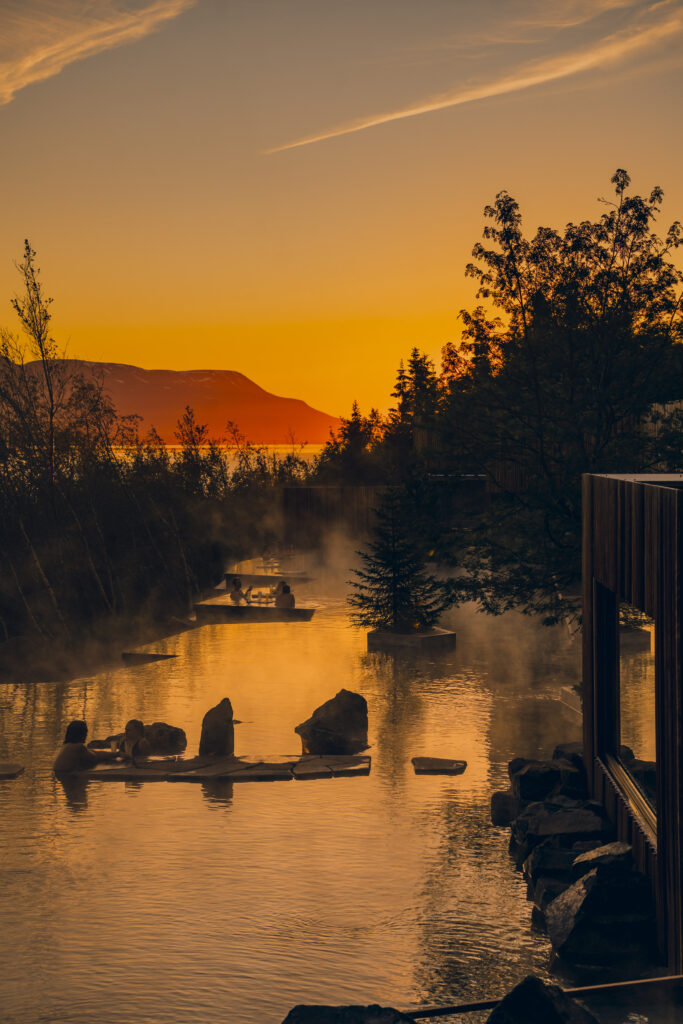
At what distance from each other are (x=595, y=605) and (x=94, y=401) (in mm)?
21714

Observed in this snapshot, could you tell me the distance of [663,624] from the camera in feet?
28.3

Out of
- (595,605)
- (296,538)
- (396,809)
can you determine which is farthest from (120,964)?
(296,538)

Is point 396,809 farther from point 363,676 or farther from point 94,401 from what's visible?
point 94,401

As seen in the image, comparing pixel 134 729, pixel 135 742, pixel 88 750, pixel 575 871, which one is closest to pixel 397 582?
pixel 134 729

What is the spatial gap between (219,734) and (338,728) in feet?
5.63

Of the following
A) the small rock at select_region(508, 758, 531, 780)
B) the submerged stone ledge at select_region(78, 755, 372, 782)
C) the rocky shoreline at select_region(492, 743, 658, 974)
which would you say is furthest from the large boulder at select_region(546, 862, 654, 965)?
the submerged stone ledge at select_region(78, 755, 372, 782)

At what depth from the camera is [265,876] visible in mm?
10945

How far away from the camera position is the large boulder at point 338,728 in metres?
15.9

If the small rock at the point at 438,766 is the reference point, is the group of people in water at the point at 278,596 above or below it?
above

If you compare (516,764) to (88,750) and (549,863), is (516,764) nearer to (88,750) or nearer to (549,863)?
(549,863)

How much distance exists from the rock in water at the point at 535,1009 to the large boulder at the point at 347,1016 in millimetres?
631

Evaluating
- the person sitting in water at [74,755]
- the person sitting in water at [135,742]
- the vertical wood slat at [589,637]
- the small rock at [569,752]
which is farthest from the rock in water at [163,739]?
the vertical wood slat at [589,637]

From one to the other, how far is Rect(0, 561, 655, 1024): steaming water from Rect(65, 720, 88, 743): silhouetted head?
1.97 ft

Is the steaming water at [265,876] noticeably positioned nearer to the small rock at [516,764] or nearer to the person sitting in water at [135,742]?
the small rock at [516,764]
